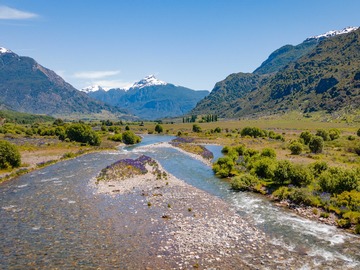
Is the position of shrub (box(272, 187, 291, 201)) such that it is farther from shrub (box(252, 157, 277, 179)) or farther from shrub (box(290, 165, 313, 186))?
shrub (box(252, 157, 277, 179))

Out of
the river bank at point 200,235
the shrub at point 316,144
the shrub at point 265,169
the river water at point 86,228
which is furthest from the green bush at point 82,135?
the shrub at point 265,169

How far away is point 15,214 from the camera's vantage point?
40719 millimetres

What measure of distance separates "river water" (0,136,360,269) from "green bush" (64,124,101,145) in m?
73.1

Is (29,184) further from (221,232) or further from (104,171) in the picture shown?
(221,232)

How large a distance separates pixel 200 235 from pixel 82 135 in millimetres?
110900

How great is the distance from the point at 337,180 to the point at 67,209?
130 ft

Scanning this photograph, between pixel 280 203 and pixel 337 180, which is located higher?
pixel 337 180

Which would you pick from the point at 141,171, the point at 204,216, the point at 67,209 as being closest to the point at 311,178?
the point at 204,216

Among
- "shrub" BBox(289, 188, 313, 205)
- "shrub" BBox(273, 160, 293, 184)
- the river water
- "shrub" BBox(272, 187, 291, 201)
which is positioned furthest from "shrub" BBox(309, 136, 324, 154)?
"shrub" BBox(289, 188, 313, 205)

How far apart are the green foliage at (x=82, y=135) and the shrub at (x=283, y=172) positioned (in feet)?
308

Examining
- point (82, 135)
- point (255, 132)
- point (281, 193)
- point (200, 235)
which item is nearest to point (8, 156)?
point (200, 235)

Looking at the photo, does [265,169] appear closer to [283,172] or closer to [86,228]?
[283,172]

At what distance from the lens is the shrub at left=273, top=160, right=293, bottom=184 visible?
53.5 meters

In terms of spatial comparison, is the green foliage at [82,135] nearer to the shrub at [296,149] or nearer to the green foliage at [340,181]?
the shrub at [296,149]
